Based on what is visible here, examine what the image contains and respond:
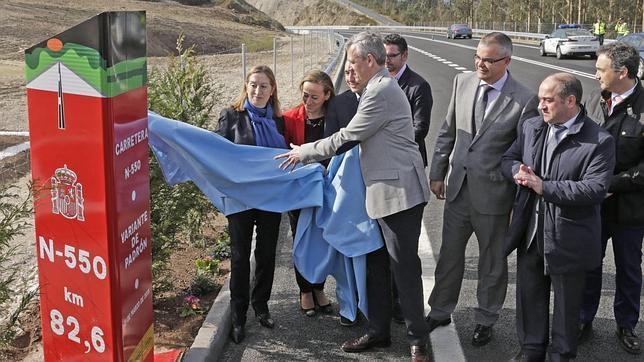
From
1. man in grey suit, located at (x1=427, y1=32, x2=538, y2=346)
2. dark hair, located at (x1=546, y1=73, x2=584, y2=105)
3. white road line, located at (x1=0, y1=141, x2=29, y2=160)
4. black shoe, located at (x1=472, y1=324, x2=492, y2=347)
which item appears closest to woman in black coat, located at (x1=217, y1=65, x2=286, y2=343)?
man in grey suit, located at (x1=427, y1=32, x2=538, y2=346)

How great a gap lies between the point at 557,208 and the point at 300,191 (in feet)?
5.82

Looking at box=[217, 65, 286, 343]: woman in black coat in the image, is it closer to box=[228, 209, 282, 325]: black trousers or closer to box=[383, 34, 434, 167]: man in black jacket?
box=[228, 209, 282, 325]: black trousers

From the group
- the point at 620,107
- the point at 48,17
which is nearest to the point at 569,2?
the point at 48,17

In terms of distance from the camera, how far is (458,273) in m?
5.42

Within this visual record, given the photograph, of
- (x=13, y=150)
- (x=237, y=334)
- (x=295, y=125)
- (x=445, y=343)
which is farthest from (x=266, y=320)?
(x=13, y=150)

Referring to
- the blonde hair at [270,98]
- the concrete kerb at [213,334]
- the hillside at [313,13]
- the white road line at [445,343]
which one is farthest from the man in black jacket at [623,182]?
the hillside at [313,13]

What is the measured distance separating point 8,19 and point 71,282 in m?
41.6

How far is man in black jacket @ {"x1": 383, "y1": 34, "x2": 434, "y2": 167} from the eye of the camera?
18.9 ft

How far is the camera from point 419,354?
4941 millimetres

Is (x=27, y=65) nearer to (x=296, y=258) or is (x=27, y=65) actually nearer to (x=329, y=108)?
(x=329, y=108)

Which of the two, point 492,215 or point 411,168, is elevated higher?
point 411,168

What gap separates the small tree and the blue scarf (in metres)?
0.92

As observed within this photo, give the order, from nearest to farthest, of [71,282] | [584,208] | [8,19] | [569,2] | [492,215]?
[71,282] < [584,208] < [492,215] < [8,19] < [569,2]

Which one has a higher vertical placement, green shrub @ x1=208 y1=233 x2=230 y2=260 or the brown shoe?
green shrub @ x1=208 y1=233 x2=230 y2=260
